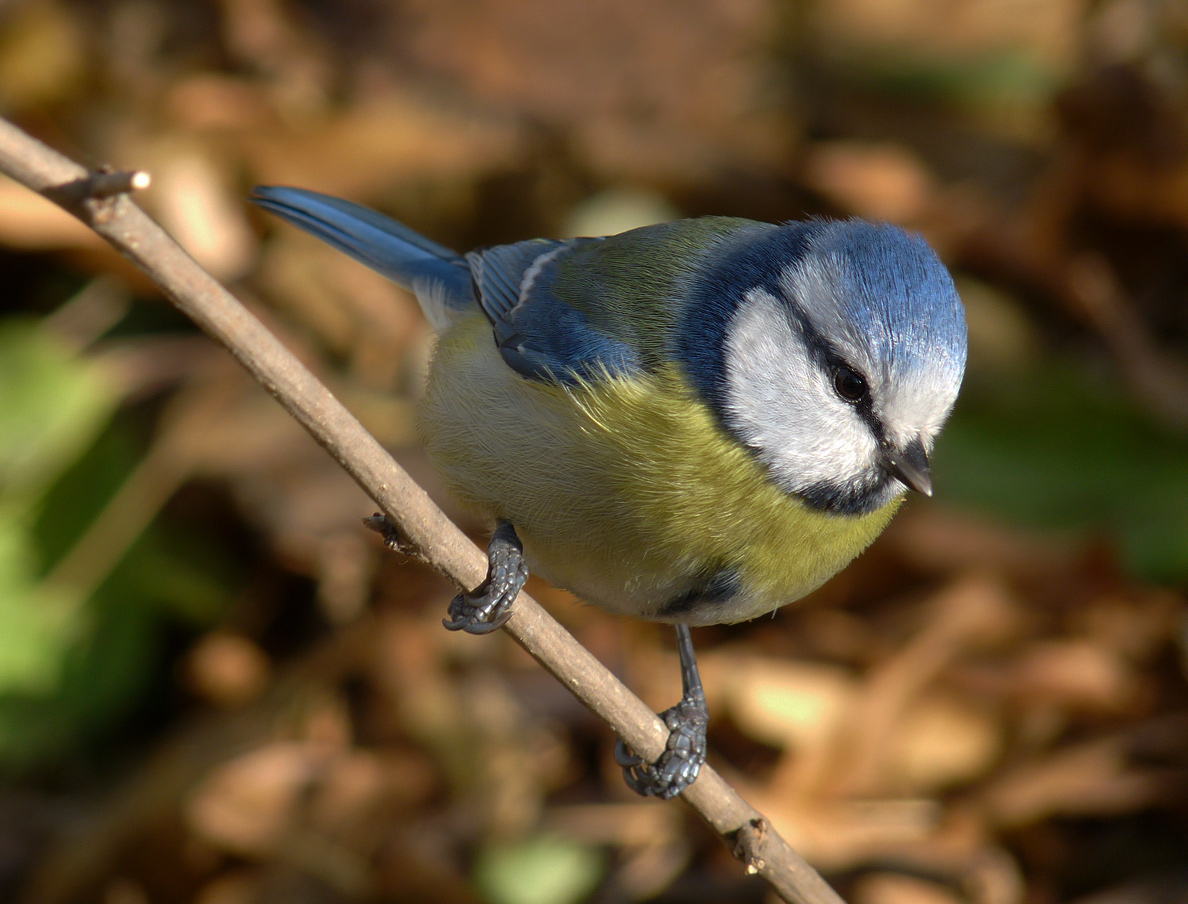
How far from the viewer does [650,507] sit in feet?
4.49

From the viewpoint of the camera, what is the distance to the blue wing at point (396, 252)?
6.02 ft

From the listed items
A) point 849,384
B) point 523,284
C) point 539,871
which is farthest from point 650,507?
point 539,871

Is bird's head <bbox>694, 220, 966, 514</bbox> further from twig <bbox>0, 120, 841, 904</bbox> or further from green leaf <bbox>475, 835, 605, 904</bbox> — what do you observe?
green leaf <bbox>475, 835, 605, 904</bbox>

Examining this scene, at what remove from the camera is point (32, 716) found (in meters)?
2.30

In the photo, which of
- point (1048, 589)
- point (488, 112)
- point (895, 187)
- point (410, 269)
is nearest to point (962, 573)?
point (1048, 589)

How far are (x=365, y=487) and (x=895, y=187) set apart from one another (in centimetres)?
244

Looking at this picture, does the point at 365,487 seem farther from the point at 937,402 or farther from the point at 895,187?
the point at 895,187

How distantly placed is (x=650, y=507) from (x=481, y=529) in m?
0.31

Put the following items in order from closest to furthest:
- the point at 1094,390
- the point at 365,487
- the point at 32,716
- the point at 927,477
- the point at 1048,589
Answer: the point at 365,487 → the point at 927,477 → the point at 32,716 → the point at 1048,589 → the point at 1094,390

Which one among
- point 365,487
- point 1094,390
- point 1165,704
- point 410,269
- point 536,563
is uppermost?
point 365,487

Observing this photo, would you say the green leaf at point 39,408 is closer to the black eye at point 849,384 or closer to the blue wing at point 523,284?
the blue wing at point 523,284

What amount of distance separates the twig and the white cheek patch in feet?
1.07

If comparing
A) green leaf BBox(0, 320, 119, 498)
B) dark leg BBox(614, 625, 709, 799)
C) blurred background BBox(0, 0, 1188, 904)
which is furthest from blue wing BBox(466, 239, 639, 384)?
green leaf BBox(0, 320, 119, 498)

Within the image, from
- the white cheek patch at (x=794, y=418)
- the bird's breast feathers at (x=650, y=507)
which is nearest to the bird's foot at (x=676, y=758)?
the bird's breast feathers at (x=650, y=507)
